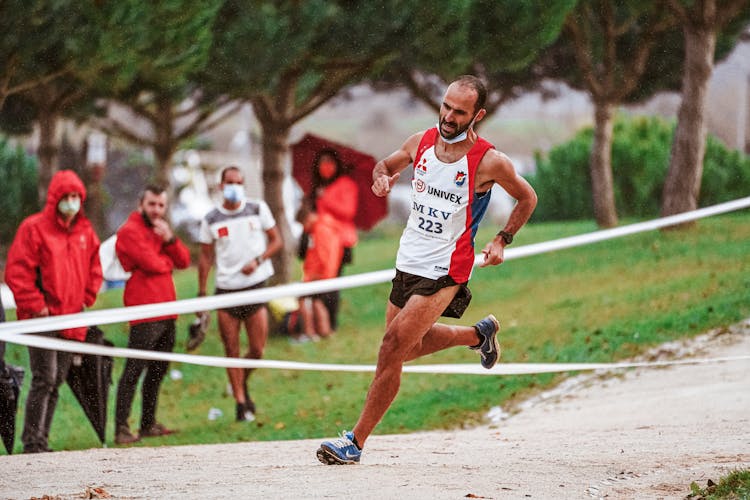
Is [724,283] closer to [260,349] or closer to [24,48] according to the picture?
[260,349]

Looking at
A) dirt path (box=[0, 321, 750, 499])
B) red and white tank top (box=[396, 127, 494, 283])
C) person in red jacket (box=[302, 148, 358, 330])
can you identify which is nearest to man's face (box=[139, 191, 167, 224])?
dirt path (box=[0, 321, 750, 499])

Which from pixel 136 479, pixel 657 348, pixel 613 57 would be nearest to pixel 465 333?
pixel 136 479

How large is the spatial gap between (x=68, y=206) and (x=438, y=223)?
3.60m

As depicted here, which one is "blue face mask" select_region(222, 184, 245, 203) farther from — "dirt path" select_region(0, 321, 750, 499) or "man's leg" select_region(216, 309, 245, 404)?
"dirt path" select_region(0, 321, 750, 499)

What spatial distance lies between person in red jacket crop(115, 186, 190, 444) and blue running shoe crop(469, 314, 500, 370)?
10.8ft

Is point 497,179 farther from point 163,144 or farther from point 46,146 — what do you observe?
point 163,144

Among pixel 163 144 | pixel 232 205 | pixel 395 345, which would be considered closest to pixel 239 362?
pixel 232 205

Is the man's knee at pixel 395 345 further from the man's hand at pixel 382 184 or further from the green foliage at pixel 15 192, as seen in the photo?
the green foliage at pixel 15 192

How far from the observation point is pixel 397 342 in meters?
6.96

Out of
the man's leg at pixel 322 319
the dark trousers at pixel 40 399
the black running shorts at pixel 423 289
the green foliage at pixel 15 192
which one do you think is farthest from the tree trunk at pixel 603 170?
the black running shorts at pixel 423 289

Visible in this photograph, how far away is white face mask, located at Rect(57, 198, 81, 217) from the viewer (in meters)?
9.54

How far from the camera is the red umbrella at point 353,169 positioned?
19.2 metres

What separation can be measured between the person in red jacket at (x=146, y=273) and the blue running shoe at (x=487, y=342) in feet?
10.8

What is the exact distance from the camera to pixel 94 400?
33.1 feet
